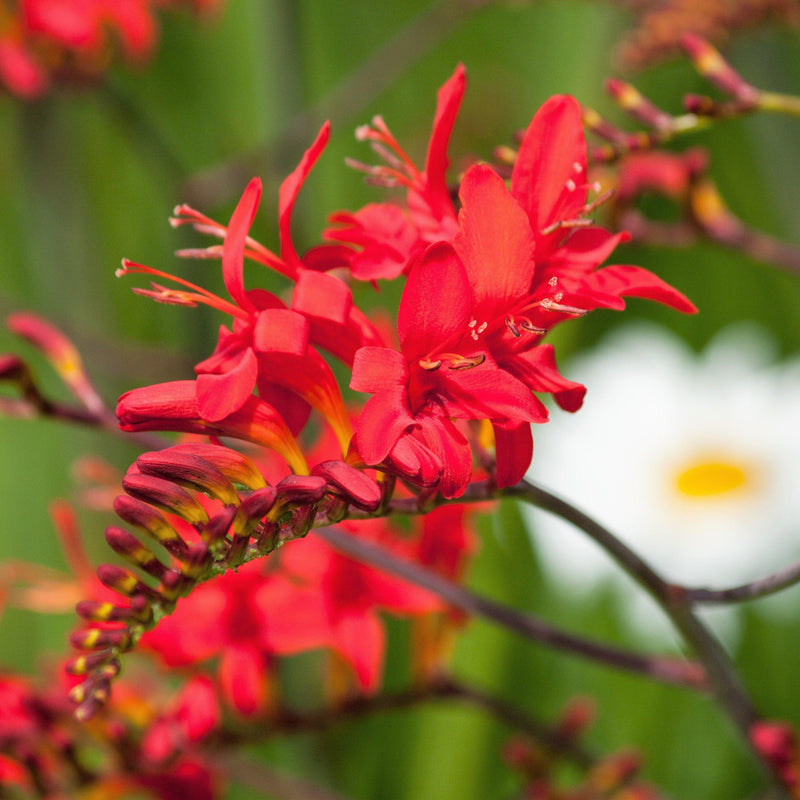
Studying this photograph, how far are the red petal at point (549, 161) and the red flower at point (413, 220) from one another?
0.05 ft

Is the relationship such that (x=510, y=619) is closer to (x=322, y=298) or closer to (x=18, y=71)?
(x=322, y=298)

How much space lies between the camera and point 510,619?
24 centimetres

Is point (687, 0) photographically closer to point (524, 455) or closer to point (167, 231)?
point (524, 455)

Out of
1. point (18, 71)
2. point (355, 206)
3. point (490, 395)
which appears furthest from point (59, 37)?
point (490, 395)

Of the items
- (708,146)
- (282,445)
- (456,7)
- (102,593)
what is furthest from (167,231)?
(282,445)

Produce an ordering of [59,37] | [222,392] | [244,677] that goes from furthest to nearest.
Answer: [59,37]
[244,677]
[222,392]

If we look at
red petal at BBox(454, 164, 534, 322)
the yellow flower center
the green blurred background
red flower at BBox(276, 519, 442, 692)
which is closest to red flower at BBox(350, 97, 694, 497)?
red petal at BBox(454, 164, 534, 322)

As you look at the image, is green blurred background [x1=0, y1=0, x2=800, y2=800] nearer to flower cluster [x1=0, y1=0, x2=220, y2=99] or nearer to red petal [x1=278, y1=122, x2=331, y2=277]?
flower cluster [x1=0, y1=0, x2=220, y2=99]

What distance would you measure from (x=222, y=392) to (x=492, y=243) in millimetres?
56

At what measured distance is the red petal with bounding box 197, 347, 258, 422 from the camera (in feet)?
0.54


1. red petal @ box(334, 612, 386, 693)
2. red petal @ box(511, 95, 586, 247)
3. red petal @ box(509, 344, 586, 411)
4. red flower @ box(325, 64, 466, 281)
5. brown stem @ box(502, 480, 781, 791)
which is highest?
red petal @ box(511, 95, 586, 247)

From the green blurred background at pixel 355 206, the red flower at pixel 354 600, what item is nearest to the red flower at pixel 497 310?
the red flower at pixel 354 600

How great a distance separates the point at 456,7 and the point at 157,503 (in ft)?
1.66

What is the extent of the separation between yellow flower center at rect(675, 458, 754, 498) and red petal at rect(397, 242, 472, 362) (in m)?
0.60
